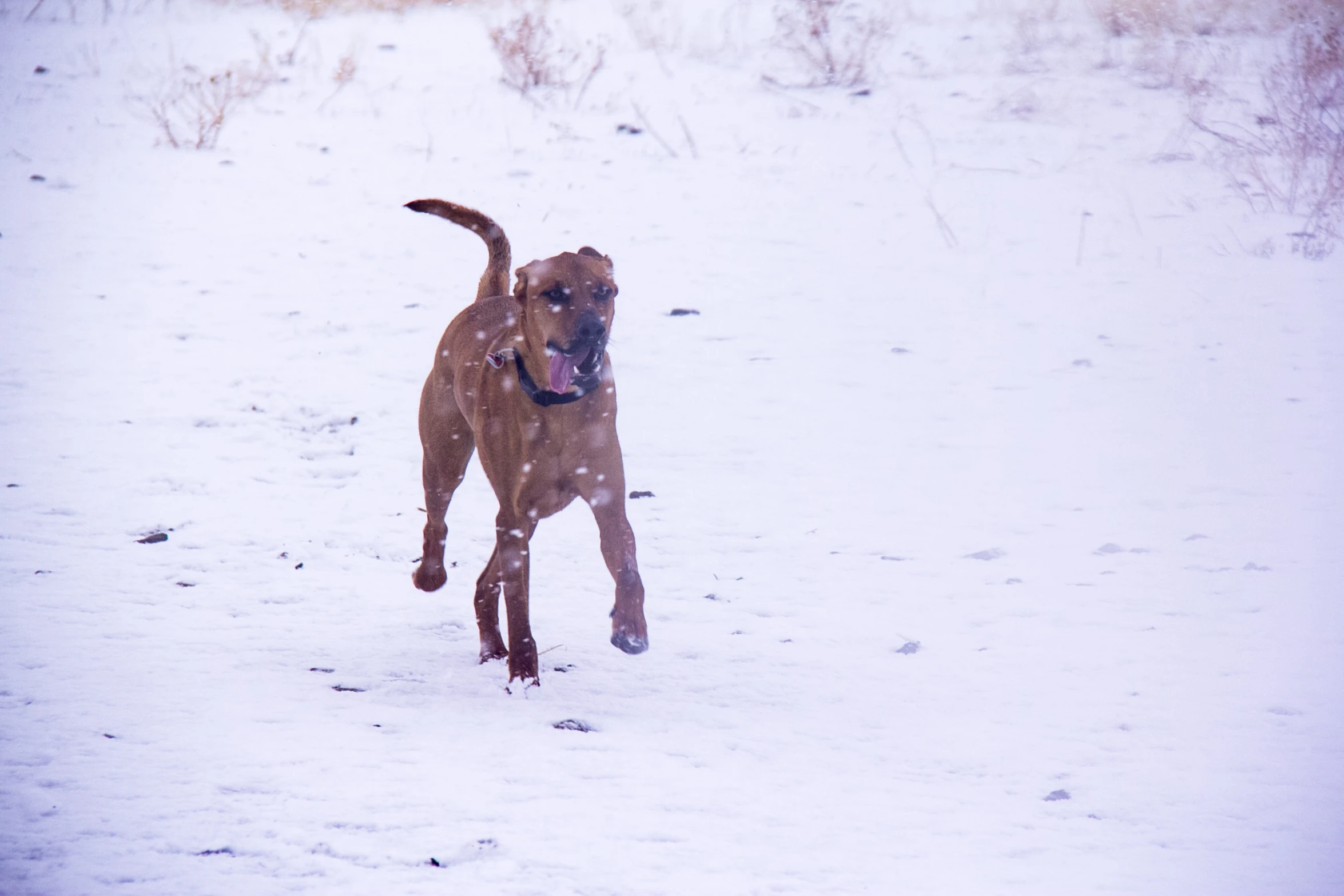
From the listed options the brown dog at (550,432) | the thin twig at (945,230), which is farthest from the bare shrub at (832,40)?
the brown dog at (550,432)

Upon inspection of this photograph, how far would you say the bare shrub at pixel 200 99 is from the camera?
30.6ft

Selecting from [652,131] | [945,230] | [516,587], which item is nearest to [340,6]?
[652,131]

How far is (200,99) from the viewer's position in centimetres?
962

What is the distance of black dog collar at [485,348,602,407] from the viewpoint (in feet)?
10.0

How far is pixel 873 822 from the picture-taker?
2.42m

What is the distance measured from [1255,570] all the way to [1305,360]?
2.61 metres

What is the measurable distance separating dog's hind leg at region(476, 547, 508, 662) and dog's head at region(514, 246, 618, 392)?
0.64 metres

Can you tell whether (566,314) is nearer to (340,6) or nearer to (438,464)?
(438,464)

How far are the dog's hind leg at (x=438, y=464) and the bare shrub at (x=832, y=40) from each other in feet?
26.3

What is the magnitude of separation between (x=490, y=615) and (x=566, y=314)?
938mm

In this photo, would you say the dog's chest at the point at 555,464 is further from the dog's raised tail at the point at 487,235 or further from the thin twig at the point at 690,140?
the thin twig at the point at 690,140

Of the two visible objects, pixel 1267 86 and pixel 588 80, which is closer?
pixel 1267 86

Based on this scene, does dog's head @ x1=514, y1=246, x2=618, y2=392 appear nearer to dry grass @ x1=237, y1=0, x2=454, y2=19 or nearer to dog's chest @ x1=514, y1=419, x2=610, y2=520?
dog's chest @ x1=514, y1=419, x2=610, y2=520

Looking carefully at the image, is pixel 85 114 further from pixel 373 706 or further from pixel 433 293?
pixel 373 706
